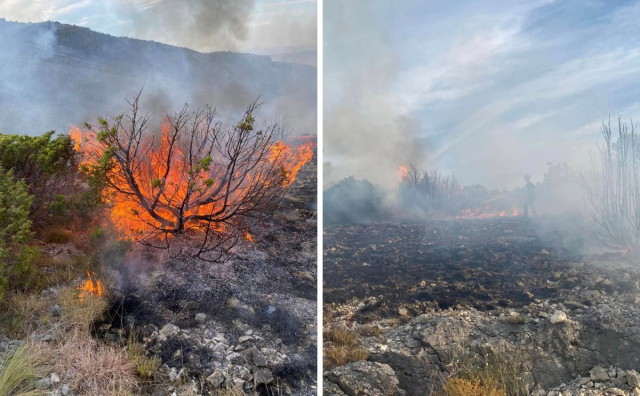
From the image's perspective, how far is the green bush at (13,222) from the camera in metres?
2.81

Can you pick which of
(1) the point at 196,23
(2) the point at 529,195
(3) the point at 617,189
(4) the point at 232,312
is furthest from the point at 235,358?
(3) the point at 617,189

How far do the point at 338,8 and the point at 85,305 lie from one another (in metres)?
2.25

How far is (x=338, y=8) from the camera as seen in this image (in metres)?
3.15

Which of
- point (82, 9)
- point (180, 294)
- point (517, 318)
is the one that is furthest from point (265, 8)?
point (517, 318)

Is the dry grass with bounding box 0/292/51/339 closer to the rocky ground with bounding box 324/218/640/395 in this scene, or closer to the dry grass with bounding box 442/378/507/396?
the rocky ground with bounding box 324/218/640/395

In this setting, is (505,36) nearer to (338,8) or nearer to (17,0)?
(338,8)

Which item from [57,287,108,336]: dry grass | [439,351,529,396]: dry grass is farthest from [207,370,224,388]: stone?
[439,351,529,396]: dry grass

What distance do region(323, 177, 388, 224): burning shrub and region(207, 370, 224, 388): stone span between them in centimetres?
107

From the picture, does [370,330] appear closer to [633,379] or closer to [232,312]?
[232,312]

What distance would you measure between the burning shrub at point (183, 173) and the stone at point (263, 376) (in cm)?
71

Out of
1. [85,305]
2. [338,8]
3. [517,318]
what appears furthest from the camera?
[338,8]

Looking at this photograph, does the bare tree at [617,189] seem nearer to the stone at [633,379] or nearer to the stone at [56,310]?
the stone at [633,379]

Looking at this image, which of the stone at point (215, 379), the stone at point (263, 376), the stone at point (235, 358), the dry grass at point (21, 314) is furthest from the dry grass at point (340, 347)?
the dry grass at point (21, 314)

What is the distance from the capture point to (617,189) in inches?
104
